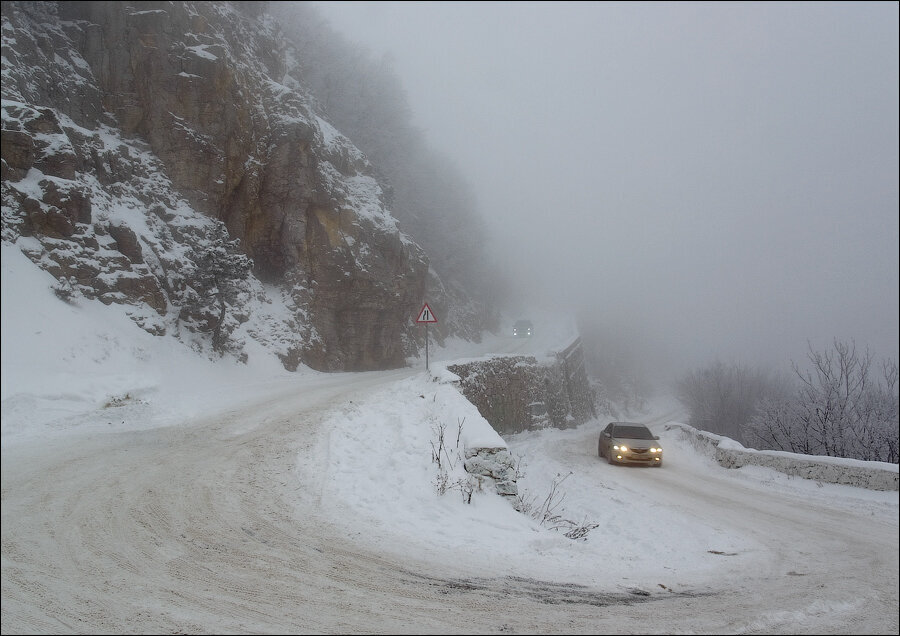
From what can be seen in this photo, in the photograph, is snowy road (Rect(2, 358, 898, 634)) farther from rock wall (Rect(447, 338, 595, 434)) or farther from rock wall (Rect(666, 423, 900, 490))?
rock wall (Rect(447, 338, 595, 434))

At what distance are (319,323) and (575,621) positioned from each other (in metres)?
22.1

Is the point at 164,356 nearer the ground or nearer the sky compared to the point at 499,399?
nearer the sky

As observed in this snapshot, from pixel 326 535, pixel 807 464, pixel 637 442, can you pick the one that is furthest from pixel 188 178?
pixel 807 464

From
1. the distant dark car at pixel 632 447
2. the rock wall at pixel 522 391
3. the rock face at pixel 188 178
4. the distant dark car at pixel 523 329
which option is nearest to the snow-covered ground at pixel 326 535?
the distant dark car at pixel 632 447

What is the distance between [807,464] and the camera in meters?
10.5

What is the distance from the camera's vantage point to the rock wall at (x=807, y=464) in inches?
207

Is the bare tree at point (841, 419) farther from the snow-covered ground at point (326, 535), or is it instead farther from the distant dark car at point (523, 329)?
the distant dark car at point (523, 329)

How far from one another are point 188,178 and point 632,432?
70.8ft

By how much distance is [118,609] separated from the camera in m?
3.43

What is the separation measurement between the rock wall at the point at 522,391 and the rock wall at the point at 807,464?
7517 mm

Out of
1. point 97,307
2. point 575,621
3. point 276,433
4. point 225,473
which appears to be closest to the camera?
point 575,621

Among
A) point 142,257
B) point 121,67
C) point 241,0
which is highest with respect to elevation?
point 241,0

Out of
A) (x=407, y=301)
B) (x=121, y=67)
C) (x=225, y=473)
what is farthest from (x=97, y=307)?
(x=407, y=301)

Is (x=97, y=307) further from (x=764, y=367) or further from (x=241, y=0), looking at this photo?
(x=764, y=367)
